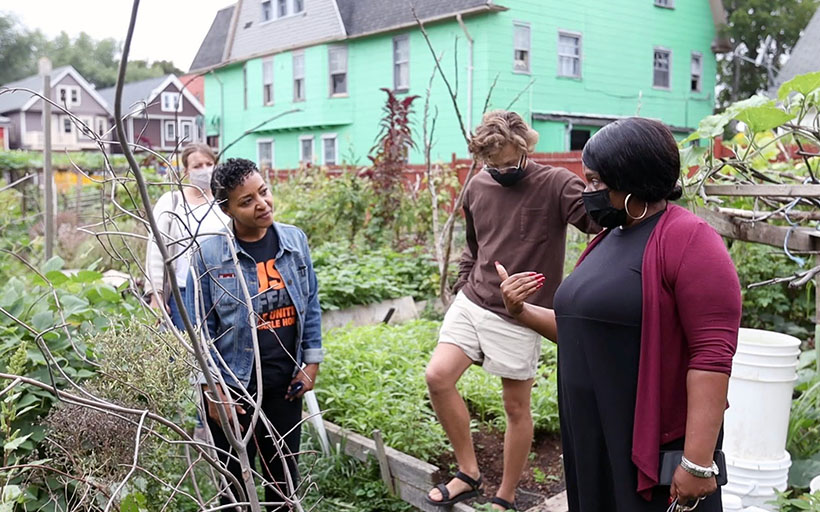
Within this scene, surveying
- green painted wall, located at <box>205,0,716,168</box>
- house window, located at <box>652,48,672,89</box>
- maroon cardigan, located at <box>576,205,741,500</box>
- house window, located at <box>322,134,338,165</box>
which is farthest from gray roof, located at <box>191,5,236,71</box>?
maroon cardigan, located at <box>576,205,741,500</box>

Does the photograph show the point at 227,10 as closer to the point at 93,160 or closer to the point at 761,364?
the point at 93,160

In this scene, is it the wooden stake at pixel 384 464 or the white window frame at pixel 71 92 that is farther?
the white window frame at pixel 71 92

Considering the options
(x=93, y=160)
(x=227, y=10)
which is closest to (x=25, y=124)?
(x=93, y=160)

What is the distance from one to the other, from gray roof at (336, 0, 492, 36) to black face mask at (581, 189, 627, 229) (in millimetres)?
14621

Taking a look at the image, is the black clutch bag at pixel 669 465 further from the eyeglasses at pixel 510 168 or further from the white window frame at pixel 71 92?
the white window frame at pixel 71 92

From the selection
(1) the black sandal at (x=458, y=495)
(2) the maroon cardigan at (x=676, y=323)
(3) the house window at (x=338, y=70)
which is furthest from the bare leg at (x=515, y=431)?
(3) the house window at (x=338, y=70)

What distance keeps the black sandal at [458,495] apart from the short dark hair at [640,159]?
6.67 ft

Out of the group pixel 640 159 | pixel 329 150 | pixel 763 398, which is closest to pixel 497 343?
pixel 763 398

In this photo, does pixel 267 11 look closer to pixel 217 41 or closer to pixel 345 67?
pixel 217 41

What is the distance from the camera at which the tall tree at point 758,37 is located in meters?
27.2

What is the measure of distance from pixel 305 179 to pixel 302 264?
23.7 ft

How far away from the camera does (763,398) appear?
3562 mm

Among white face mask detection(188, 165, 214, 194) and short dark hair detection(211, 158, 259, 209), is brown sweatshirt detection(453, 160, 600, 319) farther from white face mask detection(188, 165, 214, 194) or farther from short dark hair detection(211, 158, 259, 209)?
white face mask detection(188, 165, 214, 194)

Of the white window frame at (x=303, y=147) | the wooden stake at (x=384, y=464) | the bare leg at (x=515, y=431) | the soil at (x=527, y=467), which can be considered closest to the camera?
the bare leg at (x=515, y=431)
